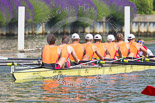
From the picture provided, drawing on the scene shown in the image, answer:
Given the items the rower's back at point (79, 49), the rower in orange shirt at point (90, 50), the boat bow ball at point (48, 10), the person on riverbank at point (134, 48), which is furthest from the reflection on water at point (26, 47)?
the boat bow ball at point (48, 10)

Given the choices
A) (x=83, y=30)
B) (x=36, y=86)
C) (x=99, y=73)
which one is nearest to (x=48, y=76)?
(x=36, y=86)

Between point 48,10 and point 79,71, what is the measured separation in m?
46.0

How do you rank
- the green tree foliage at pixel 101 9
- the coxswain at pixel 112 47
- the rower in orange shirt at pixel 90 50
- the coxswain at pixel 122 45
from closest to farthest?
the rower in orange shirt at pixel 90 50, the coxswain at pixel 112 47, the coxswain at pixel 122 45, the green tree foliage at pixel 101 9

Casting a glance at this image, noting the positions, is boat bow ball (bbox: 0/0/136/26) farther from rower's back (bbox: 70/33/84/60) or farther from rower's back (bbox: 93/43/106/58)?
rower's back (bbox: 70/33/84/60)

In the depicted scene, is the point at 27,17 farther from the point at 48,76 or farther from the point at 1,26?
the point at 48,76

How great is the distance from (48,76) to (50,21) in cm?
5067

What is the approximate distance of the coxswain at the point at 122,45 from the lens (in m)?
27.7

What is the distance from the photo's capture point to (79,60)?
25.5 m

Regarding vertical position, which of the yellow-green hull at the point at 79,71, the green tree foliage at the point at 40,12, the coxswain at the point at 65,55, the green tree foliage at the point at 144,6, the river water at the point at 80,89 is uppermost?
the green tree foliage at the point at 144,6

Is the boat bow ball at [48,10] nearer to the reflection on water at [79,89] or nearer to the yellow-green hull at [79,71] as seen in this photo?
the yellow-green hull at [79,71]

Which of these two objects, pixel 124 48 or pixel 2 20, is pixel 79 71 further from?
pixel 2 20

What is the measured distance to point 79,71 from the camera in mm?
24422

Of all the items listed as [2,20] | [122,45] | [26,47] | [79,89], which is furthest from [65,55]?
[2,20]

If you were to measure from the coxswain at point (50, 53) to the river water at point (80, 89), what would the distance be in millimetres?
680
